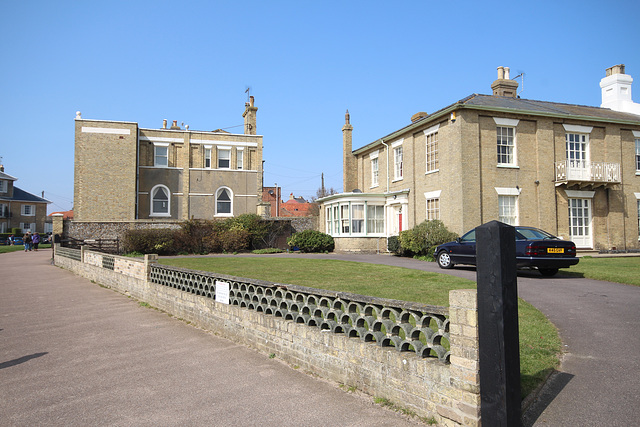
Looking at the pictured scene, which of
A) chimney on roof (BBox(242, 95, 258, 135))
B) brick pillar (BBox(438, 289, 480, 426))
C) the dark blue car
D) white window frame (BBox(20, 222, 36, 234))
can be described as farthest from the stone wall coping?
white window frame (BBox(20, 222, 36, 234))

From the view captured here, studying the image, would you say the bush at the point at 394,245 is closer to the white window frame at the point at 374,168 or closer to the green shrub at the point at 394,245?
the green shrub at the point at 394,245

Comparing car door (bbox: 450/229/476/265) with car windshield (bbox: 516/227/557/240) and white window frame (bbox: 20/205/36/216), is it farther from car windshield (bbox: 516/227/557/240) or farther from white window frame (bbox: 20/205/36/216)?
white window frame (bbox: 20/205/36/216)

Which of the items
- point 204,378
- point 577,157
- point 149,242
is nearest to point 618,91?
point 577,157

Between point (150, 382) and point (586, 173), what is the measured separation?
22.4 m

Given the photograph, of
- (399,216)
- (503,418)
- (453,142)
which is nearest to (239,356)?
(503,418)

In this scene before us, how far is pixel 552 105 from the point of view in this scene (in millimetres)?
24641

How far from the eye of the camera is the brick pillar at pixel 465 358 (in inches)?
145

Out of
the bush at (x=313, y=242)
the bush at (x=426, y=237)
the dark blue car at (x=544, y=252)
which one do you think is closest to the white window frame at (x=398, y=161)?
the bush at (x=426, y=237)

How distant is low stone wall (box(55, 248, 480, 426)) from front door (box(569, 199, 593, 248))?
19602mm

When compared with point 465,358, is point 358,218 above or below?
above

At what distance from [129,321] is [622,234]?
2350 centimetres

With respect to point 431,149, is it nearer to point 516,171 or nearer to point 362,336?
point 516,171

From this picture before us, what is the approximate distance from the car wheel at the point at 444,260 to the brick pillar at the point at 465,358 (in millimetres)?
11749

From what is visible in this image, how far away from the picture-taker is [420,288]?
1019 cm
